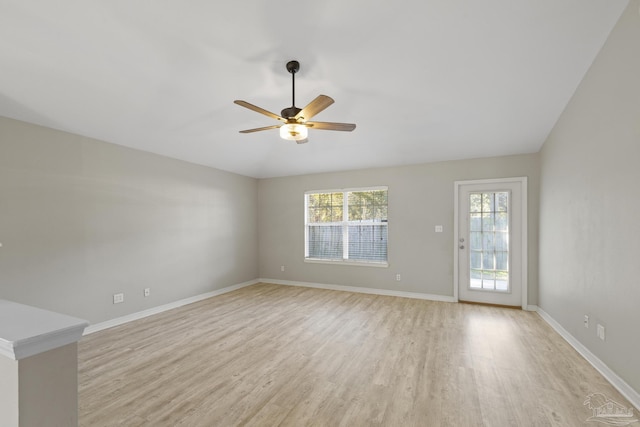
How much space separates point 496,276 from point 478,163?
183 centimetres

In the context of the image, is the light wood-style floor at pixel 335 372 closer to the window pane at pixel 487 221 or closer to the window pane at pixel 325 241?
the window pane at pixel 487 221

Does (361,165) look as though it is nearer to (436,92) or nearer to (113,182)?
(436,92)

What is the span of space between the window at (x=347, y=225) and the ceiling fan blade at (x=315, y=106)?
3012 millimetres

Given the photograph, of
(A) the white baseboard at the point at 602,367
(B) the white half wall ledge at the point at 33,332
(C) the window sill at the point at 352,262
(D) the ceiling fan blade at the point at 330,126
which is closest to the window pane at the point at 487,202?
(A) the white baseboard at the point at 602,367

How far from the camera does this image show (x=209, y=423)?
186 centimetres

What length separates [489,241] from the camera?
4.46m

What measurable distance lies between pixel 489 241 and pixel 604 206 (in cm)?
212

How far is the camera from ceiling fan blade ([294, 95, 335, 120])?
2232 mm

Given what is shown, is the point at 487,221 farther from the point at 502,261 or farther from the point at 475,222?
Answer: the point at 502,261

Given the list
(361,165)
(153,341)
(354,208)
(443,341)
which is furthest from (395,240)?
(153,341)

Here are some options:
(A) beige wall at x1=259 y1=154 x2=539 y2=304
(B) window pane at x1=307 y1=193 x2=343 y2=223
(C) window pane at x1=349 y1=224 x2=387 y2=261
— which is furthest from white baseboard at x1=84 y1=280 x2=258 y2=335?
(C) window pane at x1=349 y1=224 x2=387 y2=261

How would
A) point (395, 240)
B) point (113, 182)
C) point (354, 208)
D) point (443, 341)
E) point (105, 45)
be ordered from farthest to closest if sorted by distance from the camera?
point (354, 208), point (395, 240), point (113, 182), point (443, 341), point (105, 45)

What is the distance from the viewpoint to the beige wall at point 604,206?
2043mm

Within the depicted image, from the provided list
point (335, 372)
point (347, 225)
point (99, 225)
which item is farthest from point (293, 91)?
point (347, 225)
